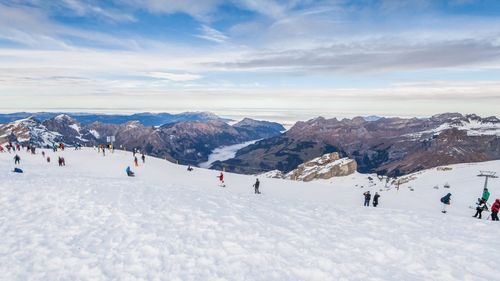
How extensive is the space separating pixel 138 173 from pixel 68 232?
38317 mm

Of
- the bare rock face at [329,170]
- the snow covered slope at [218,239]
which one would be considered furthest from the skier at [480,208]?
the bare rock face at [329,170]

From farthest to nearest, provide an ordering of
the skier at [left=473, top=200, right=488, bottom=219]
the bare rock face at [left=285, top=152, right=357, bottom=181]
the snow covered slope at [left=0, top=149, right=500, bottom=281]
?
the bare rock face at [left=285, top=152, right=357, bottom=181]
the skier at [left=473, top=200, right=488, bottom=219]
the snow covered slope at [left=0, top=149, right=500, bottom=281]

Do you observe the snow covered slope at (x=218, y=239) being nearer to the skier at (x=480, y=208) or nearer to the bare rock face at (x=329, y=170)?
the skier at (x=480, y=208)

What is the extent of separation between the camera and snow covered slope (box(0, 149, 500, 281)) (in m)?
13.4

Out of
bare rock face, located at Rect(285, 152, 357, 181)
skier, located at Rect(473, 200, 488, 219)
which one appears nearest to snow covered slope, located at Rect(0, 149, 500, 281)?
skier, located at Rect(473, 200, 488, 219)

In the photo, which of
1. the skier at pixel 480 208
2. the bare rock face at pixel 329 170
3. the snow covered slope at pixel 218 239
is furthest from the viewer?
the bare rock face at pixel 329 170

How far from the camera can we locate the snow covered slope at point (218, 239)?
13430mm

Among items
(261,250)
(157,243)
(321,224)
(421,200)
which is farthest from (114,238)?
(421,200)

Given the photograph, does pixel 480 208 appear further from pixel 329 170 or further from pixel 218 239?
pixel 329 170

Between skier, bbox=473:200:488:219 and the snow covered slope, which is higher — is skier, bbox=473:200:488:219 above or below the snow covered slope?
below

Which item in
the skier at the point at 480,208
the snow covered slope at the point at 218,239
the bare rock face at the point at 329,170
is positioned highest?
the snow covered slope at the point at 218,239

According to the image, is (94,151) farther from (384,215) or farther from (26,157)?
(384,215)

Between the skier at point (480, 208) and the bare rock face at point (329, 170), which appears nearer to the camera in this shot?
the skier at point (480, 208)

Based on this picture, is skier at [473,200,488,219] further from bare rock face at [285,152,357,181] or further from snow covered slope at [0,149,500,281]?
bare rock face at [285,152,357,181]
